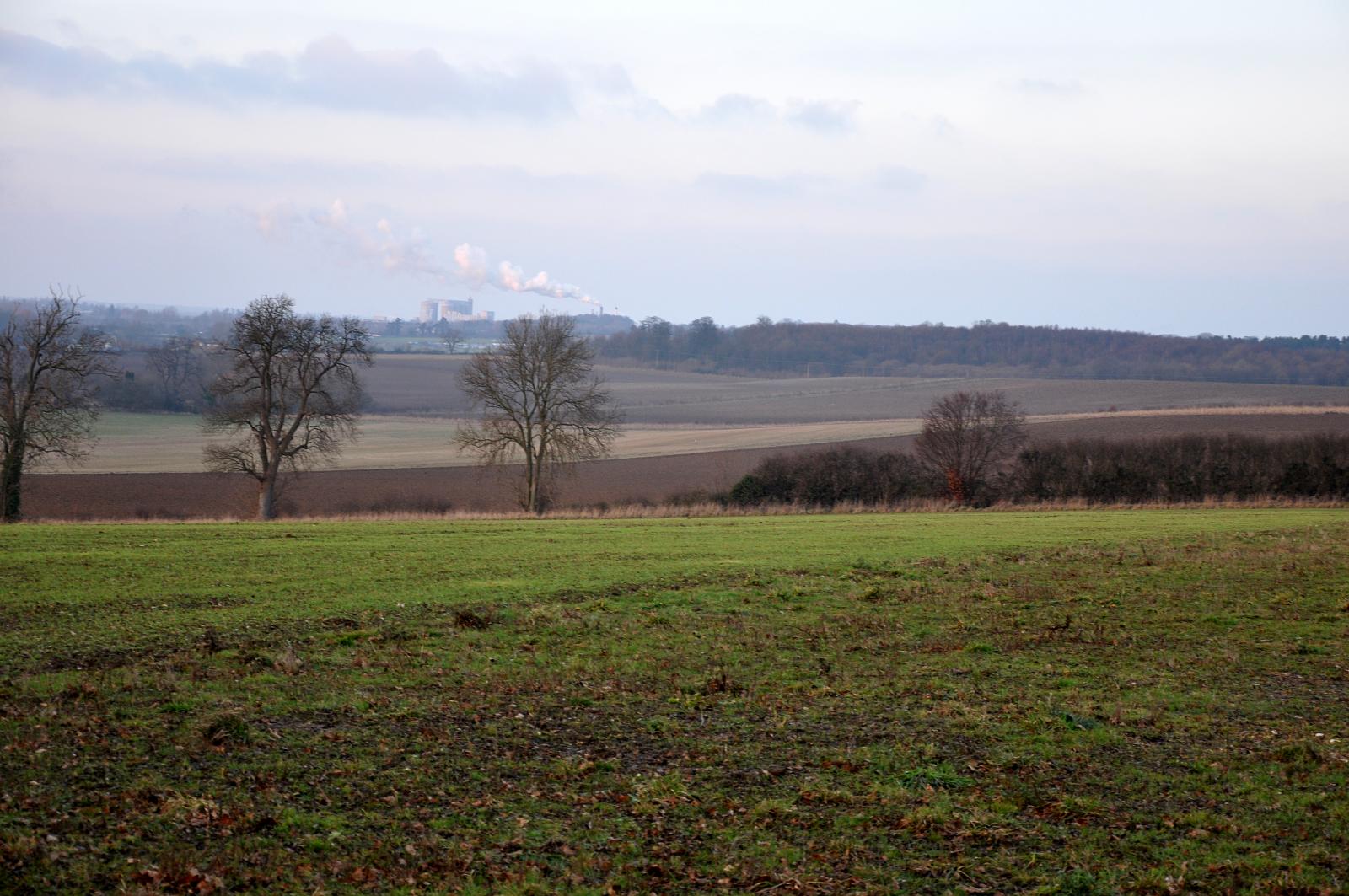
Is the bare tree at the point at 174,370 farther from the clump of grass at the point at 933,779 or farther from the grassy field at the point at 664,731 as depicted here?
the clump of grass at the point at 933,779

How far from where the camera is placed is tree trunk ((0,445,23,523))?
38.9 metres

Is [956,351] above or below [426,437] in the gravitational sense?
above

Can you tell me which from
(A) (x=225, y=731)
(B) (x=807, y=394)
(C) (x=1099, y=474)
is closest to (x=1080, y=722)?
(A) (x=225, y=731)

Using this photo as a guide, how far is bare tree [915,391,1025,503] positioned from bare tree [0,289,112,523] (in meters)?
37.3

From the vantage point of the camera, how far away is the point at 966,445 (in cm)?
5156

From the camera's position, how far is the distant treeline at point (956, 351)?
128125 mm

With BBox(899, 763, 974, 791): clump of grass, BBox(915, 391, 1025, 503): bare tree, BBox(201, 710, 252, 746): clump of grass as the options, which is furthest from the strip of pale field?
BBox(899, 763, 974, 791): clump of grass

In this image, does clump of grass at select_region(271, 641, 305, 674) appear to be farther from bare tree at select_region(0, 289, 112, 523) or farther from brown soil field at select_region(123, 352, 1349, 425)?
brown soil field at select_region(123, 352, 1349, 425)

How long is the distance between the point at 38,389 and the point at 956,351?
413ft

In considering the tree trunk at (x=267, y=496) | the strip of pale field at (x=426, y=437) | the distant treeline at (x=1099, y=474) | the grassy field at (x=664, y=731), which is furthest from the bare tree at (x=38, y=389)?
the distant treeline at (x=1099, y=474)

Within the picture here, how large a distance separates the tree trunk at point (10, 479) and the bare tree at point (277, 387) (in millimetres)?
6781

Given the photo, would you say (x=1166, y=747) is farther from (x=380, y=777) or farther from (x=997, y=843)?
(x=380, y=777)

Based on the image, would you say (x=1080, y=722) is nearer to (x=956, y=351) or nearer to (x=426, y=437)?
(x=426, y=437)

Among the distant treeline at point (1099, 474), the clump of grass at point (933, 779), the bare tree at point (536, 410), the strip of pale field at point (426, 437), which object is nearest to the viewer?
the clump of grass at point (933, 779)
